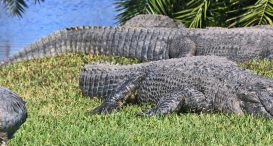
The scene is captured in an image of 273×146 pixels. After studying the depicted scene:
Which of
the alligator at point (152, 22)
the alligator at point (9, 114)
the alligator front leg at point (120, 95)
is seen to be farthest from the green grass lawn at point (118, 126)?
the alligator at point (152, 22)

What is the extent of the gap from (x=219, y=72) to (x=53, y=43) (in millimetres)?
5209

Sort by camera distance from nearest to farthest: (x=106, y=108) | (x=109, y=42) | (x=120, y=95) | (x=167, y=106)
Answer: (x=167, y=106) < (x=106, y=108) < (x=120, y=95) < (x=109, y=42)

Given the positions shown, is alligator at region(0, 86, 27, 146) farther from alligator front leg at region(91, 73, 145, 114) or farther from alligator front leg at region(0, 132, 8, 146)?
alligator front leg at region(91, 73, 145, 114)

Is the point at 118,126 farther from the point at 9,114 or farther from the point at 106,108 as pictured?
the point at 9,114

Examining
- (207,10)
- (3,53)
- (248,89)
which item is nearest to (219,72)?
(248,89)

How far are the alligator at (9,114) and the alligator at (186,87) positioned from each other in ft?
8.84

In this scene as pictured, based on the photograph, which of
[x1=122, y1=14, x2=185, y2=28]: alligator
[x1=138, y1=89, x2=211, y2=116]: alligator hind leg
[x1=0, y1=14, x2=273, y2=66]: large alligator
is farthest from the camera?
[x1=122, y1=14, x2=185, y2=28]: alligator

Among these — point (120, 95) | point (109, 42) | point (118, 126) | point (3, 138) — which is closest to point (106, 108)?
point (120, 95)

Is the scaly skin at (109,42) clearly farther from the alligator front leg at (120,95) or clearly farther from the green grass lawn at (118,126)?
the alligator front leg at (120,95)

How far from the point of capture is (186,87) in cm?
693

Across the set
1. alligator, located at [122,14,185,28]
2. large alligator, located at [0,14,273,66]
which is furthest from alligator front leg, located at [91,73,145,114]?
alligator, located at [122,14,185,28]

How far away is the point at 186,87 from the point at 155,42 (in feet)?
14.4

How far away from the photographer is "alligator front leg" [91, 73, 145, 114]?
711cm

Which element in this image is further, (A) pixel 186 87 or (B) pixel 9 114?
(A) pixel 186 87
